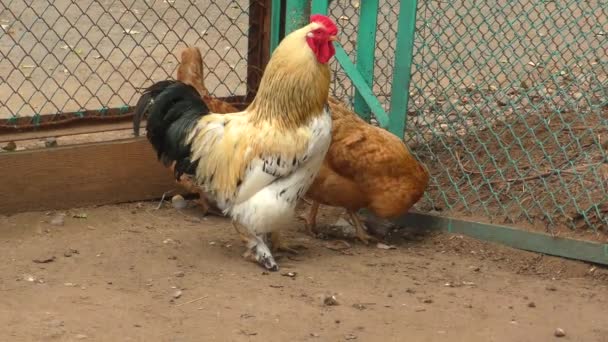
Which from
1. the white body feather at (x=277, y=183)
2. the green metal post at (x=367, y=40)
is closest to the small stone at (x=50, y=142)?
the white body feather at (x=277, y=183)

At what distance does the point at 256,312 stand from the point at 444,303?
3.01 ft

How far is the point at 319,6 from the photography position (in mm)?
5762

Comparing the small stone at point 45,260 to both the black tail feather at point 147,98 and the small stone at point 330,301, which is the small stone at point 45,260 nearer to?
the black tail feather at point 147,98

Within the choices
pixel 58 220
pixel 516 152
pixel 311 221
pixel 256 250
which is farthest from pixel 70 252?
pixel 516 152

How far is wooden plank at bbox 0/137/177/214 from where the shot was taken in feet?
17.9

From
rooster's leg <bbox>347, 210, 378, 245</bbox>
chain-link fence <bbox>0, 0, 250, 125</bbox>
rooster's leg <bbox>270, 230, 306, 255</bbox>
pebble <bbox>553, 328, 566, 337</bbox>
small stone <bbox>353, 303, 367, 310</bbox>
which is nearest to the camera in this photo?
pebble <bbox>553, 328, 566, 337</bbox>

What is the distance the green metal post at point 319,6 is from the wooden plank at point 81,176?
1259mm

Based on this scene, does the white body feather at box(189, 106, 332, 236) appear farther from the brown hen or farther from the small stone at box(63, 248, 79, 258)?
the small stone at box(63, 248, 79, 258)

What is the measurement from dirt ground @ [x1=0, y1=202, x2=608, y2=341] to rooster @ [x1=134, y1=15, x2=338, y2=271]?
1.06 feet

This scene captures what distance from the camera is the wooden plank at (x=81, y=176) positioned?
5469 millimetres

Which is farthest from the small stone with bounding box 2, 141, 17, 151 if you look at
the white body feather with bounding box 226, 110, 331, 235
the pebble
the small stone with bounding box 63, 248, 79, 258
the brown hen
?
the pebble

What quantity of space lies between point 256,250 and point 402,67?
1388 mm

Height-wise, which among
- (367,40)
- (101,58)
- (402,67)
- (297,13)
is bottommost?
(101,58)

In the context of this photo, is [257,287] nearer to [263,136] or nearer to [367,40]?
[263,136]
